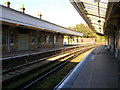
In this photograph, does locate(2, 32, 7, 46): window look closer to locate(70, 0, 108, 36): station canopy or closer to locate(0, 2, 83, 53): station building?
locate(0, 2, 83, 53): station building

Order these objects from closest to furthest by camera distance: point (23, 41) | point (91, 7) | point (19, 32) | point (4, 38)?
point (91, 7) → point (4, 38) → point (19, 32) → point (23, 41)

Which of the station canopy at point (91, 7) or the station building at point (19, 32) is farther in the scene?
the station building at point (19, 32)

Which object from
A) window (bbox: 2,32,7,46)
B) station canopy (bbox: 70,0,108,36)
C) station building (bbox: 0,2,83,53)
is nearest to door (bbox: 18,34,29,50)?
station building (bbox: 0,2,83,53)

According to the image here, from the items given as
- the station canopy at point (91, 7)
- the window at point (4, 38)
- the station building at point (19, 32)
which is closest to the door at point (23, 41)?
the station building at point (19, 32)

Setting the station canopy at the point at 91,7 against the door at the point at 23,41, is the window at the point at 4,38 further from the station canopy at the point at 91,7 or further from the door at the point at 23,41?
the station canopy at the point at 91,7

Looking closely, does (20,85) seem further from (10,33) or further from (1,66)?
(10,33)

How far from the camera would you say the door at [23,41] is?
48.9ft

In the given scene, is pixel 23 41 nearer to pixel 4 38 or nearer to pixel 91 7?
pixel 4 38

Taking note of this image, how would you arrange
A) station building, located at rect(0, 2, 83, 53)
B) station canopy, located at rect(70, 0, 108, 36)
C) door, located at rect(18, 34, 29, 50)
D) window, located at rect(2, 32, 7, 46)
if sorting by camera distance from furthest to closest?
door, located at rect(18, 34, 29, 50)
window, located at rect(2, 32, 7, 46)
station building, located at rect(0, 2, 83, 53)
station canopy, located at rect(70, 0, 108, 36)

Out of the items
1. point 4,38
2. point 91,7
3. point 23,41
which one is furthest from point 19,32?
point 91,7

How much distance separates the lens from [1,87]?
5387mm

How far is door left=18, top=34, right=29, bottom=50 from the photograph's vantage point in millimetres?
14895

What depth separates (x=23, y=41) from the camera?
15.5 m

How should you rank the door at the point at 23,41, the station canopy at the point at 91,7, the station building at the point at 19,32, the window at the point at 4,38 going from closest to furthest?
the station canopy at the point at 91,7, the station building at the point at 19,32, the window at the point at 4,38, the door at the point at 23,41
